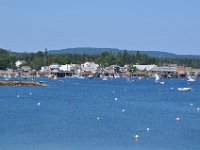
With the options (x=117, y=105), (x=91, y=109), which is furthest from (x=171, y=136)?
(x=117, y=105)

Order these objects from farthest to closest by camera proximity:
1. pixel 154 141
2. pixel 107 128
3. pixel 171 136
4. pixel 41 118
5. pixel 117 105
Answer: pixel 117 105 < pixel 41 118 < pixel 107 128 < pixel 171 136 < pixel 154 141

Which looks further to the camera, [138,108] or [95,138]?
[138,108]

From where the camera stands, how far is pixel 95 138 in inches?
1665

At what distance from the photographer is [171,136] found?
145 ft

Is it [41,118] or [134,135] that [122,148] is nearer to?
[134,135]

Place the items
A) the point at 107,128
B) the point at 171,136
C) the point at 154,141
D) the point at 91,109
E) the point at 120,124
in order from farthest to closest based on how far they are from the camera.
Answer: the point at 91,109
the point at 120,124
the point at 107,128
the point at 171,136
the point at 154,141

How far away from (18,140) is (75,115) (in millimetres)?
18584

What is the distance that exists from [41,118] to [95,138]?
13.3 metres

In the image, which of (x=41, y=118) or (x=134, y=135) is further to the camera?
(x=41, y=118)

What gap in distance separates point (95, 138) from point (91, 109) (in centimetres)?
2454

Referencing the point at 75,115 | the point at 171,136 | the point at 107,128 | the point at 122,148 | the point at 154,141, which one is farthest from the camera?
the point at 75,115

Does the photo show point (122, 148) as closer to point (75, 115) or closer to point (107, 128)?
point (107, 128)

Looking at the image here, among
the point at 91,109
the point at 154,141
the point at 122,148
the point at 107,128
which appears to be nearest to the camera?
the point at 122,148

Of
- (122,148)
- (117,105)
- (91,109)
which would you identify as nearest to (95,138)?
(122,148)
